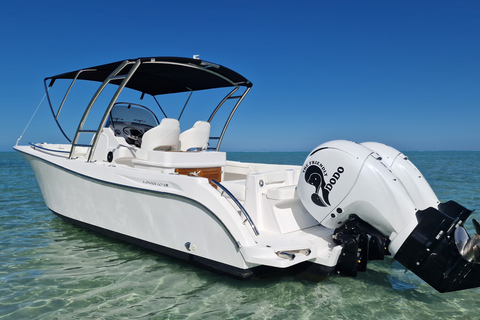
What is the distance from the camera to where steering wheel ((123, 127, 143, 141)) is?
6269 millimetres

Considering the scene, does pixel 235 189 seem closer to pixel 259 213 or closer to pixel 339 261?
pixel 259 213

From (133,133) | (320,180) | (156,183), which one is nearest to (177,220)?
(156,183)

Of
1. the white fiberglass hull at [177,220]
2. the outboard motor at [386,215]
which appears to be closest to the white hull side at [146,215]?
the white fiberglass hull at [177,220]

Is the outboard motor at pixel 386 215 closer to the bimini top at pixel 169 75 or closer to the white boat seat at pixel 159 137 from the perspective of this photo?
the white boat seat at pixel 159 137

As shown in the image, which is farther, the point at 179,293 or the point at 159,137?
the point at 159,137

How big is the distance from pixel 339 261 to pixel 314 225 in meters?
0.79

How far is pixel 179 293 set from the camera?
3.55 meters

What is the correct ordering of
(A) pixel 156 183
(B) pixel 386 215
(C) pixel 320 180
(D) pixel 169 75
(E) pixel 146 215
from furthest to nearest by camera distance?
(D) pixel 169 75 < (E) pixel 146 215 < (A) pixel 156 183 < (C) pixel 320 180 < (B) pixel 386 215

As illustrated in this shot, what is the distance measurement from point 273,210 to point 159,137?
2270mm

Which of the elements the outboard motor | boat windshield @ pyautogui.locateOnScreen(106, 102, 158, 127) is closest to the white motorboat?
the outboard motor

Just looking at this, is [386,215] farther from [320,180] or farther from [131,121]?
[131,121]

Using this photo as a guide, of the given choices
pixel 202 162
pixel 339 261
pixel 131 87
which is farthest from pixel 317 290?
pixel 131 87

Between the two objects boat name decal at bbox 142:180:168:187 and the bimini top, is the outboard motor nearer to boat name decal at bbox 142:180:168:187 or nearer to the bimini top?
boat name decal at bbox 142:180:168:187

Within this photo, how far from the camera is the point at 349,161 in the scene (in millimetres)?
3299
